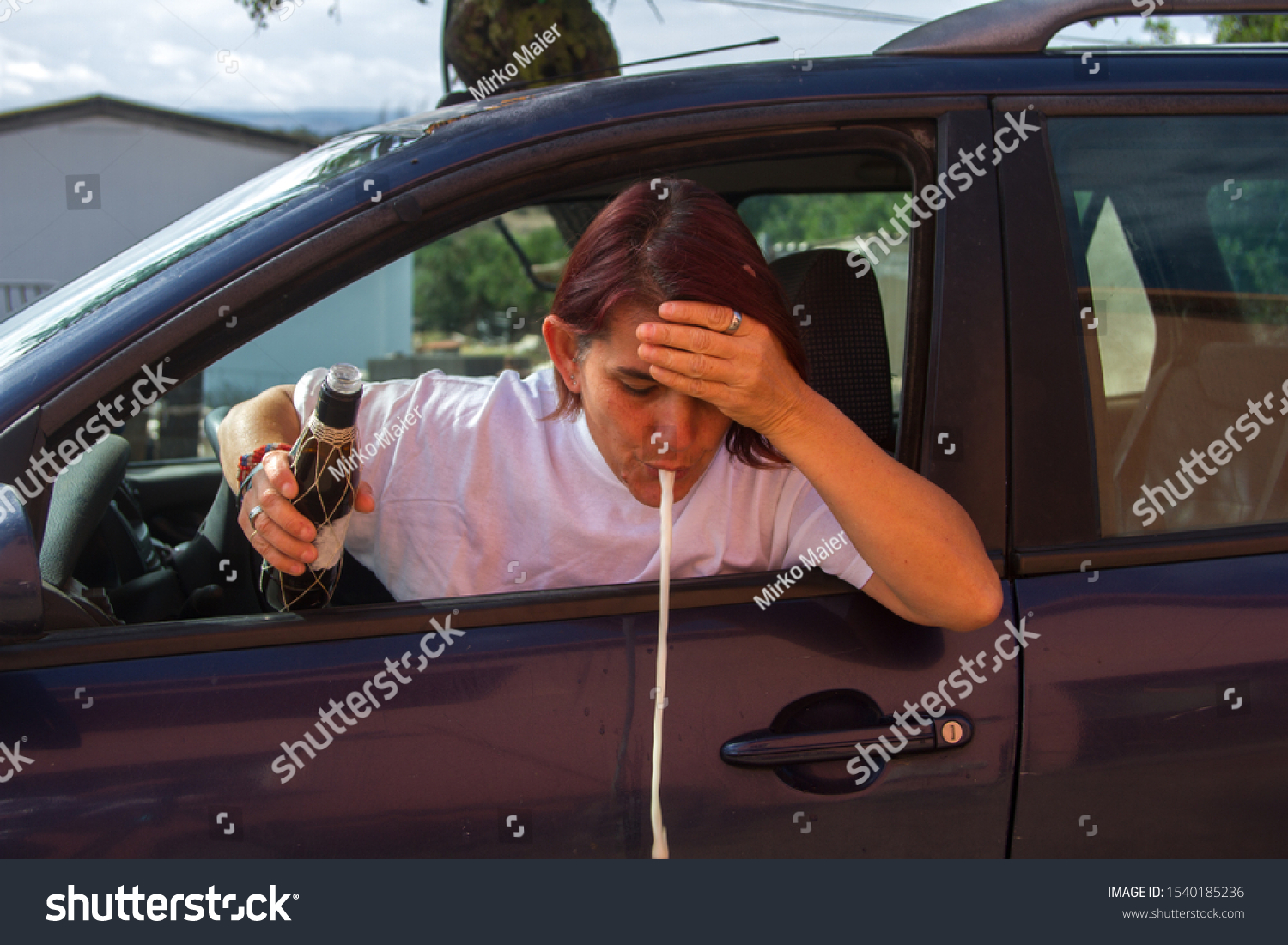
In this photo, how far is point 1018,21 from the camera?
1.62 metres

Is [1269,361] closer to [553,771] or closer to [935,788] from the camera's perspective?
[935,788]

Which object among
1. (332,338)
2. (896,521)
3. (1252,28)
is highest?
(1252,28)

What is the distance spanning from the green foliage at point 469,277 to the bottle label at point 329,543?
1303 centimetres

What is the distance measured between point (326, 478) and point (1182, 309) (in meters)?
1.31
